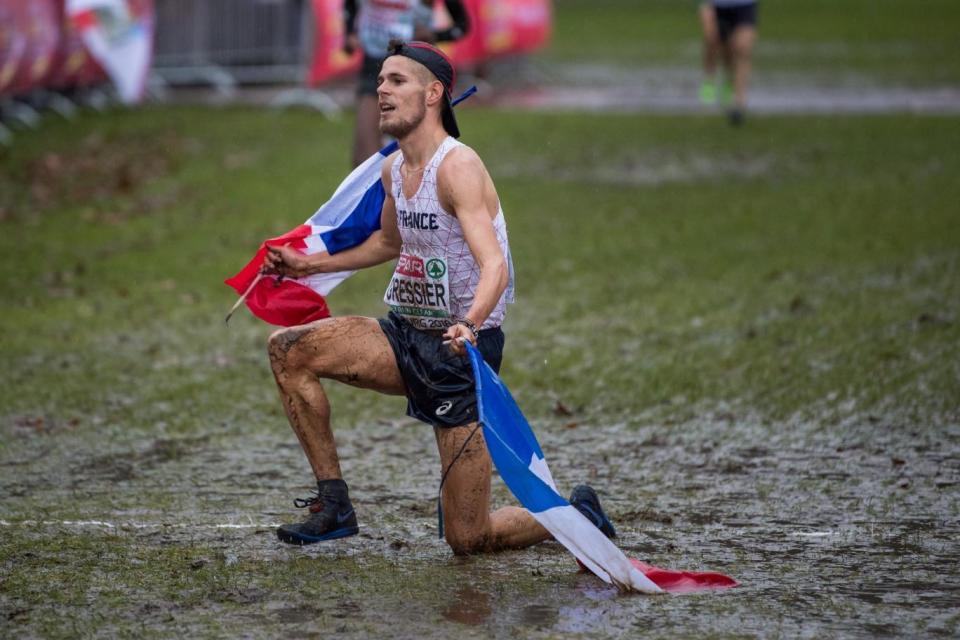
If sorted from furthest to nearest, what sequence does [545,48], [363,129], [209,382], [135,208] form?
[545,48]
[135,208]
[363,129]
[209,382]

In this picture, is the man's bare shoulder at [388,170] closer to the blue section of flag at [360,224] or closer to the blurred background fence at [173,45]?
the blue section of flag at [360,224]

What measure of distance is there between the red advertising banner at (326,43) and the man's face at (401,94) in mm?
14733

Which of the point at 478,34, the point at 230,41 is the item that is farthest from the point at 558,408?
the point at 478,34

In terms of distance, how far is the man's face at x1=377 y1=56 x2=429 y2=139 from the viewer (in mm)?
5629

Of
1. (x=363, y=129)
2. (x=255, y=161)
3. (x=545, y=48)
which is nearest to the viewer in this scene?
(x=363, y=129)

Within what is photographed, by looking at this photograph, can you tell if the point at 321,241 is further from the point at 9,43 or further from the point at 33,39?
the point at 33,39

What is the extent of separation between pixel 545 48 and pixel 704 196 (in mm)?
16212

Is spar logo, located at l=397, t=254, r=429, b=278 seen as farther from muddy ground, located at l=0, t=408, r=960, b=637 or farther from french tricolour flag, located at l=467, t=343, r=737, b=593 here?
muddy ground, located at l=0, t=408, r=960, b=637

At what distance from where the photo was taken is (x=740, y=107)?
61.7ft

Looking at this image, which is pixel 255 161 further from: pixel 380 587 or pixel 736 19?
pixel 380 587

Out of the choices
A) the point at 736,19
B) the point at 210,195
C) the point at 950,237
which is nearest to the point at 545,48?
the point at 736,19

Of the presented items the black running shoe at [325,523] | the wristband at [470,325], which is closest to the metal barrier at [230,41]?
the black running shoe at [325,523]

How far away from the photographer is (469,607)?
514 cm

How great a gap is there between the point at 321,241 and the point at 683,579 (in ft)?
6.49
